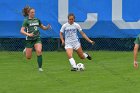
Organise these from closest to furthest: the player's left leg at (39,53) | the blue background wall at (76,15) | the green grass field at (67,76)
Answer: the green grass field at (67,76), the player's left leg at (39,53), the blue background wall at (76,15)

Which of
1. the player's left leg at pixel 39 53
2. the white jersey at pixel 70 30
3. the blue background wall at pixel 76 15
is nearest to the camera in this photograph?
the player's left leg at pixel 39 53

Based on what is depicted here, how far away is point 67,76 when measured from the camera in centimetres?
1501

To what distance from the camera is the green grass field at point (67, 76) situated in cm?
1252

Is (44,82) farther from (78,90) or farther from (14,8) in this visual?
(14,8)

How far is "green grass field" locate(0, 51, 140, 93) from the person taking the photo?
12.5m

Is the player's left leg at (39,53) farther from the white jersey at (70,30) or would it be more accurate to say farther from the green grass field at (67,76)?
the white jersey at (70,30)

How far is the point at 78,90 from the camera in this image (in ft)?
40.2

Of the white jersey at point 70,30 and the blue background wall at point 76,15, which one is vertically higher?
the white jersey at point 70,30

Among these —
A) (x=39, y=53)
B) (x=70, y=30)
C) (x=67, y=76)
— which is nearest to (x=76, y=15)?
(x=70, y=30)

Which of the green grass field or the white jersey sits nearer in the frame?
the green grass field

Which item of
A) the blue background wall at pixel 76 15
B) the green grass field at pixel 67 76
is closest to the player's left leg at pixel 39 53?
the green grass field at pixel 67 76

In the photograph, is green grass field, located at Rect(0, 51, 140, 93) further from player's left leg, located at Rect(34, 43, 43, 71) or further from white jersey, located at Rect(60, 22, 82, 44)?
white jersey, located at Rect(60, 22, 82, 44)

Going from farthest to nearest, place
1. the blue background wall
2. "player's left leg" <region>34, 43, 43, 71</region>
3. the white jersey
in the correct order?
1. the blue background wall
2. the white jersey
3. "player's left leg" <region>34, 43, 43, 71</region>

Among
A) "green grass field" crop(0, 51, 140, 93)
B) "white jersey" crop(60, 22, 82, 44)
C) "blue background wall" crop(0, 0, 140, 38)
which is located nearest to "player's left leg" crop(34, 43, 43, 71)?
"green grass field" crop(0, 51, 140, 93)
